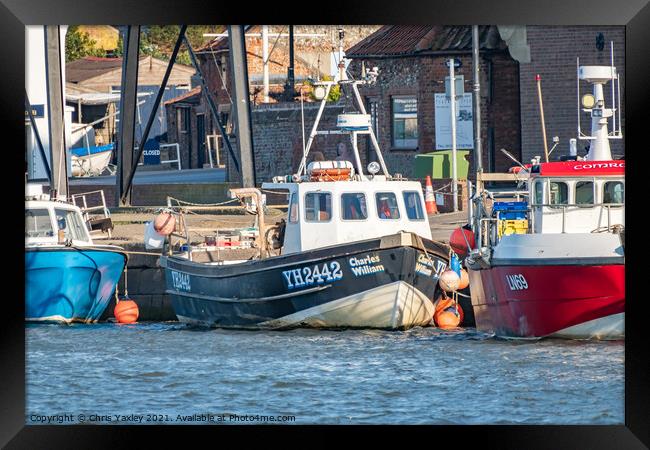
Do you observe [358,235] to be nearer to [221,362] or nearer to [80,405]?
[221,362]

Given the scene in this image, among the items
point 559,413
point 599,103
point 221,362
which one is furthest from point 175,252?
point 559,413

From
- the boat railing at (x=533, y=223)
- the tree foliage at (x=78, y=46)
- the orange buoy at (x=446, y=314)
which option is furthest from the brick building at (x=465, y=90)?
the tree foliage at (x=78, y=46)

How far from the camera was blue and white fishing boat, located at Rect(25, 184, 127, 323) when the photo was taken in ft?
69.3

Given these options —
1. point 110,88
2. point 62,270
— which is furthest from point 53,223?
point 110,88

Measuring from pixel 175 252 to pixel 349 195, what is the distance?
158 inches

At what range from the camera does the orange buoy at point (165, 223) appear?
72.0 feet

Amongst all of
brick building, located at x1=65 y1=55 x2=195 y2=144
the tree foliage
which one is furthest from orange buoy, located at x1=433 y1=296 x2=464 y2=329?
the tree foliage

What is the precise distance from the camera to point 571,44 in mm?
30781

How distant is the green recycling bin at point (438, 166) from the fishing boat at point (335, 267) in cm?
943

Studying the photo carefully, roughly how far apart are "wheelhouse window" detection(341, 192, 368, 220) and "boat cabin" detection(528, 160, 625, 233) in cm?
290

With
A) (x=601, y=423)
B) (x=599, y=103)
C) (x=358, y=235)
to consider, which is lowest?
(x=601, y=423)

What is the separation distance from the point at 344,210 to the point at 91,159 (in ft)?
97.8

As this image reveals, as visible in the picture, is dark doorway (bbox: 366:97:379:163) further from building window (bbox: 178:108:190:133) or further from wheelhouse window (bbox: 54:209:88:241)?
building window (bbox: 178:108:190:133)

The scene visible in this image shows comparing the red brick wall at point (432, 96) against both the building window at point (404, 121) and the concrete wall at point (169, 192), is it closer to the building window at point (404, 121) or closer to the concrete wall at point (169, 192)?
the building window at point (404, 121)
